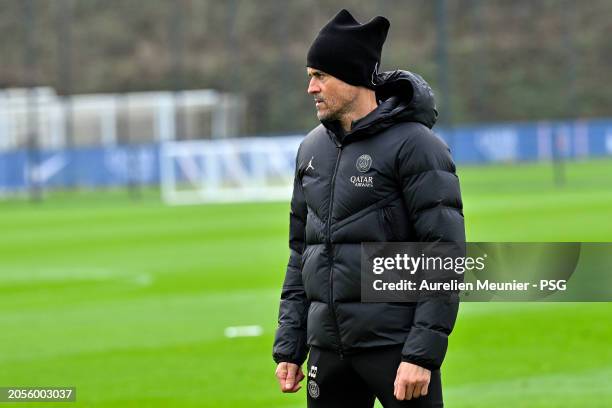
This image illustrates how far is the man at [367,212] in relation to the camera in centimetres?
470

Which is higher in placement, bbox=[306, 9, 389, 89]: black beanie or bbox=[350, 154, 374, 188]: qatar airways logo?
bbox=[306, 9, 389, 89]: black beanie

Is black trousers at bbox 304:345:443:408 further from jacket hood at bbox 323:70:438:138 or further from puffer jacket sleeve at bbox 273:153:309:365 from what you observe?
jacket hood at bbox 323:70:438:138

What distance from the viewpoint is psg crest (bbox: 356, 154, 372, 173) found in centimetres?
478

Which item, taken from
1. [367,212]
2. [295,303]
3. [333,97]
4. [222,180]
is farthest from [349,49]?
[222,180]

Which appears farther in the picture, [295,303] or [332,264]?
[295,303]

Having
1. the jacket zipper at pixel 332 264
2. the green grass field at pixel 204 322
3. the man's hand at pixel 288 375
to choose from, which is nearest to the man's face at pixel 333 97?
the jacket zipper at pixel 332 264

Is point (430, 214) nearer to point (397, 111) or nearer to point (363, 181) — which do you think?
point (363, 181)

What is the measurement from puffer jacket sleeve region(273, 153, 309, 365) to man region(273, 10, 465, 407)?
0.12 meters

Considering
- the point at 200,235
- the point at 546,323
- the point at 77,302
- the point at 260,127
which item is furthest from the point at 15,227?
the point at 260,127

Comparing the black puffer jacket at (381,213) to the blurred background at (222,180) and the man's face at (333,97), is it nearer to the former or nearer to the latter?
the man's face at (333,97)

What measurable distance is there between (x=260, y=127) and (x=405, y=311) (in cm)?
4678

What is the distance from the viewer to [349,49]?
16.0 feet

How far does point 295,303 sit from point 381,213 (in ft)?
1.97

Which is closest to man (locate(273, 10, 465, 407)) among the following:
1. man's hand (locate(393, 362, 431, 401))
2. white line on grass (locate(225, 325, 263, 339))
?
man's hand (locate(393, 362, 431, 401))
